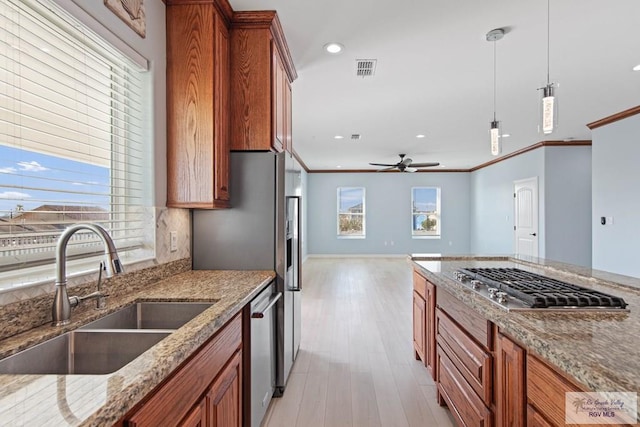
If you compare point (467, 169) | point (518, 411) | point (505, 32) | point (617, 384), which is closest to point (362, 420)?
point (518, 411)

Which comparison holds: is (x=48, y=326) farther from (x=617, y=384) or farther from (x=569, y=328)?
(x=569, y=328)

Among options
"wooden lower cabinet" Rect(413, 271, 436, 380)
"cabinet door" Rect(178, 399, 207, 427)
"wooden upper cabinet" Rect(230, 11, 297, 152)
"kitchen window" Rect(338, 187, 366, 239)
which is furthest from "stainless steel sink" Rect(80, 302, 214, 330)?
"kitchen window" Rect(338, 187, 366, 239)

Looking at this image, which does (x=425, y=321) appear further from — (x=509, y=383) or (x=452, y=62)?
(x=452, y=62)

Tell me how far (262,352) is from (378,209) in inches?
320

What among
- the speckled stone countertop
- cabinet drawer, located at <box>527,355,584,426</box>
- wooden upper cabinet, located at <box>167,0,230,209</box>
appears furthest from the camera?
wooden upper cabinet, located at <box>167,0,230,209</box>

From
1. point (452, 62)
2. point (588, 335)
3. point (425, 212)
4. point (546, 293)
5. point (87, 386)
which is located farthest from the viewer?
point (425, 212)

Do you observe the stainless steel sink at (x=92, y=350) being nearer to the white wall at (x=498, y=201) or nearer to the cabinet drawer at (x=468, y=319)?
the cabinet drawer at (x=468, y=319)

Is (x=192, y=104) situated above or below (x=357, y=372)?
above

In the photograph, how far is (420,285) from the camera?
2.66m

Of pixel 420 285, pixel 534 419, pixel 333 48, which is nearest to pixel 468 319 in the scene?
pixel 534 419

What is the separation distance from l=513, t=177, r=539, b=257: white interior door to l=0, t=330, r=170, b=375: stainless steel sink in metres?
7.05

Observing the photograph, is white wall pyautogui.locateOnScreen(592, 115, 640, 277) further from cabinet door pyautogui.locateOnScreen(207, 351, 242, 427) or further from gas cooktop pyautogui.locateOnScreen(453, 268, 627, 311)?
cabinet door pyautogui.locateOnScreen(207, 351, 242, 427)

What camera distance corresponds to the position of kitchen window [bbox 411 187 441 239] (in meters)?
9.75

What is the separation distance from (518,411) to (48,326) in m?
1.71
